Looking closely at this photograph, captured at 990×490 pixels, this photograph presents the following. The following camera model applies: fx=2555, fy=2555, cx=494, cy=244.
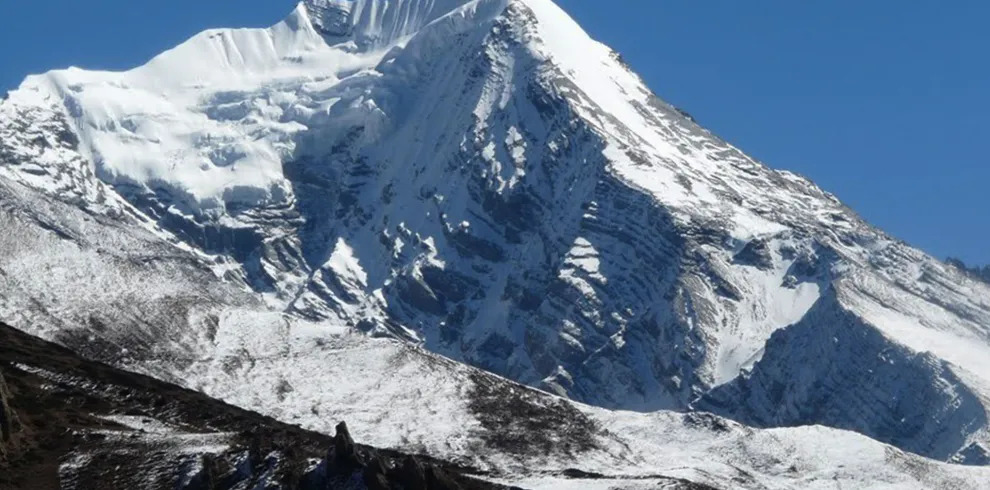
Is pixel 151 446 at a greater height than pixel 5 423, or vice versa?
pixel 151 446

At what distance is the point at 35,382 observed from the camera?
187m

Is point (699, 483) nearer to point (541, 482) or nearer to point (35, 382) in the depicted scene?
point (541, 482)

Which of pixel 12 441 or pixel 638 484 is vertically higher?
pixel 638 484

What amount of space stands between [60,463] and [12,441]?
13.7ft

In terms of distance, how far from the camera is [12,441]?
166 meters

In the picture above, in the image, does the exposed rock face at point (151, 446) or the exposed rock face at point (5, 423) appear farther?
the exposed rock face at point (5, 423)

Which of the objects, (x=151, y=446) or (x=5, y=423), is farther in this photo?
(x=151, y=446)

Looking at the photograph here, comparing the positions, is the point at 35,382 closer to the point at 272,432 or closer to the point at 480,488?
the point at 272,432

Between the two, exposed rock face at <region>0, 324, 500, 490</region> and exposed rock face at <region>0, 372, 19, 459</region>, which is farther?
exposed rock face at <region>0, 372, 19, 459</region>

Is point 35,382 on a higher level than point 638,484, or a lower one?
lower

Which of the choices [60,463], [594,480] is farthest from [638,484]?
[60,463]

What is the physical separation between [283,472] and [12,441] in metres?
19.1

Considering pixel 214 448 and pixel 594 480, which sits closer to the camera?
pixel 214 448

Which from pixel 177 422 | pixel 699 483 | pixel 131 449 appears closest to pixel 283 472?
pixel 131 449
